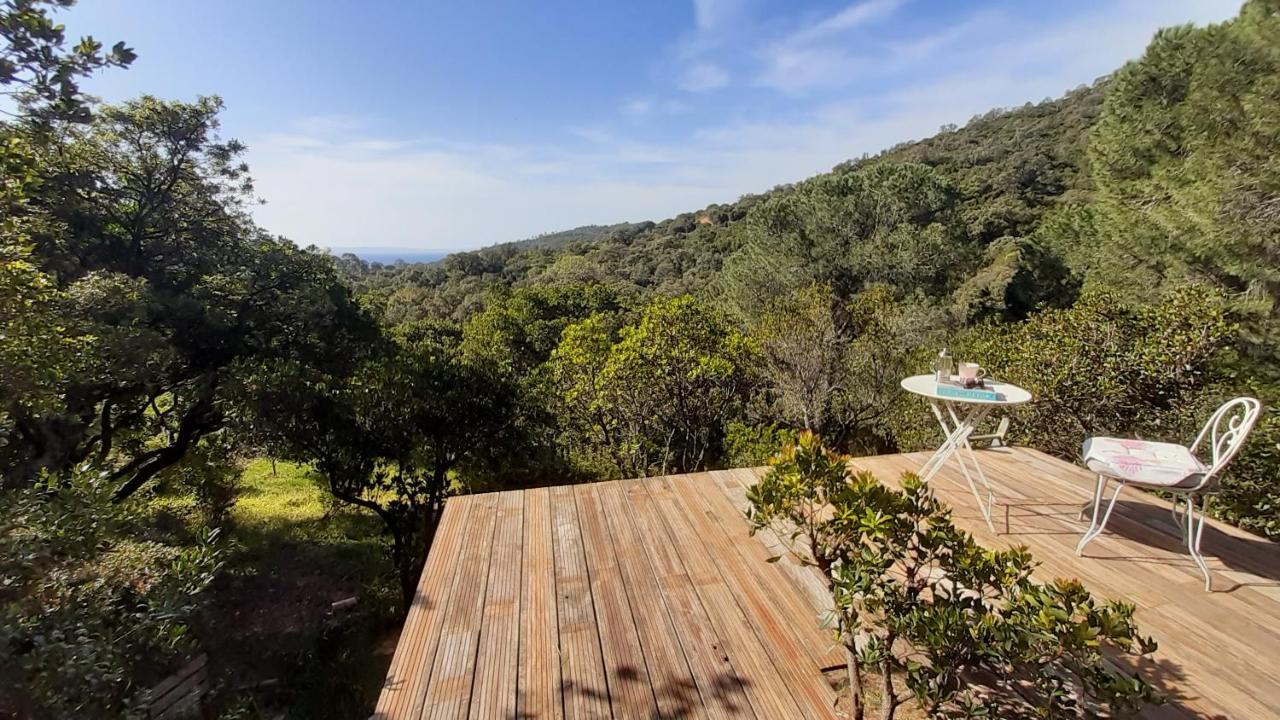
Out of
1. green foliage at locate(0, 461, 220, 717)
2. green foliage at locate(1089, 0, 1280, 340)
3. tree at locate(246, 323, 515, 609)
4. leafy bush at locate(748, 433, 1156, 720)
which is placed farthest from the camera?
tree at locate(246, 323, 515, 609)

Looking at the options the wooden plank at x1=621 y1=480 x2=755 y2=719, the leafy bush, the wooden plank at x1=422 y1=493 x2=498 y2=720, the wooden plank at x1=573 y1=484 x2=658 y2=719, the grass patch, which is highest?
the leafy bush

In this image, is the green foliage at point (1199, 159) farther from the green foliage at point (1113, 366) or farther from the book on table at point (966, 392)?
the book on table at point (966, 392)

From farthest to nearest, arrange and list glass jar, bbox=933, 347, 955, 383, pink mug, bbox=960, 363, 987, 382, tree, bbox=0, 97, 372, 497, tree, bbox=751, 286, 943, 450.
Result: tree, bbox=751, 286, 943, 450, tree, bbox=0, 97, 372, 497, glass jar, bbox=933, 347, 955, 383, pink mug, bbox=960, 363, 987, 382

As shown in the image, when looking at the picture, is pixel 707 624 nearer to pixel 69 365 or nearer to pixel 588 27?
pixel 69 365

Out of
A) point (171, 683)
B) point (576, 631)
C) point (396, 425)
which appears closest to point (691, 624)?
point (576, 631)

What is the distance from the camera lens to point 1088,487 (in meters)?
3.53

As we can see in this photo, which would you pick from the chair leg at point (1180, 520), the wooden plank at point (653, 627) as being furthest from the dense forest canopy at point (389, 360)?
the wooden plank at point (653, 627)

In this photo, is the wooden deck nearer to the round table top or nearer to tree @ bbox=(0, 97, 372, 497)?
the round table top

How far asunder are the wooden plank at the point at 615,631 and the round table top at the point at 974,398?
2151mm

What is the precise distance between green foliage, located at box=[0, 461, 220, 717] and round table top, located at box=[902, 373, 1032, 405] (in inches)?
178

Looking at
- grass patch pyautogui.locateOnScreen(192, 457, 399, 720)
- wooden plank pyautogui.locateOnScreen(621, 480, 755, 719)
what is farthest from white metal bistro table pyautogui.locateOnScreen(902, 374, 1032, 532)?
grass patch pyautogui.locateOnScreen(192, 457, 399, 720)

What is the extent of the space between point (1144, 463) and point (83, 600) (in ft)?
17.8

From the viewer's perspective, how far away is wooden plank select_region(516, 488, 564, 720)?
1863mm

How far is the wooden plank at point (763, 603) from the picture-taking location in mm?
1915
